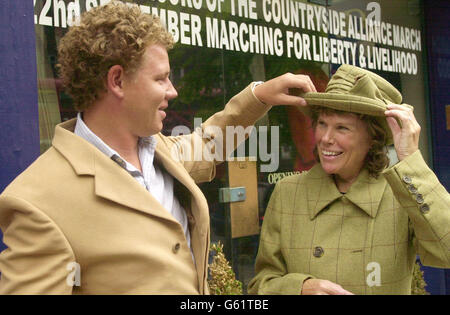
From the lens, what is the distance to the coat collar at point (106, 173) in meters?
1.86

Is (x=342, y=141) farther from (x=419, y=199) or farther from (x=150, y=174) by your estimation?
(x=150, y=174)

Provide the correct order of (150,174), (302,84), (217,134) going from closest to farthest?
(150,174) < (302,84) < (217,134)

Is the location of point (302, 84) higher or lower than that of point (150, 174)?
higher

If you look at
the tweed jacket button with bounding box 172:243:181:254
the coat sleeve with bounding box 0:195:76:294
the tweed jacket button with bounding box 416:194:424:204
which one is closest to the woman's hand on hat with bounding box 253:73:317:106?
the tweed jacket button with bounding box 416:194:424:204

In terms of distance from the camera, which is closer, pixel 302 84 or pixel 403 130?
pixel 403 130

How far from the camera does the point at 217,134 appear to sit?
8.85 ft

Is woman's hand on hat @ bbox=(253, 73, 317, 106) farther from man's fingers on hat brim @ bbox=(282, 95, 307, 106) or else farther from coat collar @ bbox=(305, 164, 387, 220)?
coat collar @ bbox=(305, 164, 387, 220)

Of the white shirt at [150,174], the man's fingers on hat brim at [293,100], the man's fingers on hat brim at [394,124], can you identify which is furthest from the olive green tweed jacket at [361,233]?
the white shirt at [150,174]

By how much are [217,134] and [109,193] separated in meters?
0.95

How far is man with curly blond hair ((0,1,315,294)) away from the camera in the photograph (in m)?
1.70

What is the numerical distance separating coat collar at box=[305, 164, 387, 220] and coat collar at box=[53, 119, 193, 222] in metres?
0.79

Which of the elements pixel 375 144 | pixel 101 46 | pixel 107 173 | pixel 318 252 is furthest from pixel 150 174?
pixel 375 144

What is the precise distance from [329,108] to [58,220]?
1307 mm

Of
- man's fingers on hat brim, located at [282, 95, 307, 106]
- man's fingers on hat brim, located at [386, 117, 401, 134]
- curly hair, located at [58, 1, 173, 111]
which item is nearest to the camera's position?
curly hair, located at [58, 1, 173, 111]
